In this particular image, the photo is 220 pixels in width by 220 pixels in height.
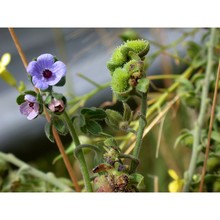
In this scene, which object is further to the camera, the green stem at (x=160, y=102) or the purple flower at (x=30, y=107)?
the green stem at (x=160, y=102)

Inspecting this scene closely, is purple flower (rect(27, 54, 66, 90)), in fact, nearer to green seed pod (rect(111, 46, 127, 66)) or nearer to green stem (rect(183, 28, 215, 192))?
green seed pod (rect(111, 46, 127, 66))

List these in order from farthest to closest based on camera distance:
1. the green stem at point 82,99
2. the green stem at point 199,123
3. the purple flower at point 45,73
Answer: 1. the green stem at point 82,99
2. the green stem at point 199,123
3. the purple flower at point 45,73

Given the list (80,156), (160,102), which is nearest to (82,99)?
(160,102)

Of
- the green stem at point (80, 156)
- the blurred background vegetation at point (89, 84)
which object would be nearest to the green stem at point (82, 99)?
the blurred background vegetation at point (89, 84)

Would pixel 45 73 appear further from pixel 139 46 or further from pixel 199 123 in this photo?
pixel 199 123

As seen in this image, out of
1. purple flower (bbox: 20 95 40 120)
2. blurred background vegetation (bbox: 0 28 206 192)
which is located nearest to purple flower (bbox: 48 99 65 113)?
Answer: purple flower (bbox: 20 95 40 120)

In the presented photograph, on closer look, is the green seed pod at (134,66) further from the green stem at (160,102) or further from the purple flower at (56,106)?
the green stem at (160,102)

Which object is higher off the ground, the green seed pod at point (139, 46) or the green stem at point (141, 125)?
the green seed pod at point (139, 46)
